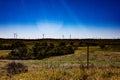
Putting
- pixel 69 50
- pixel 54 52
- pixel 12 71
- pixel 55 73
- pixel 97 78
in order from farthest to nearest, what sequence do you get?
pixel 69 50 → pixel 54 52 → pixel 12 71 → pixel 55 73 → pixel 97 78

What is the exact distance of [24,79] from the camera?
491 inches

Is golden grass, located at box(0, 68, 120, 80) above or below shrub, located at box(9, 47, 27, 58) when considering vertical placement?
above

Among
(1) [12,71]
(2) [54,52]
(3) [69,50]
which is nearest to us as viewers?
(1) [12,71]

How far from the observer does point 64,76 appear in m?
13.0

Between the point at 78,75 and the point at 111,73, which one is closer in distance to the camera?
the point at 78,75

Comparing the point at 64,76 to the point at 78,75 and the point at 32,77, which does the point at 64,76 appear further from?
the point at 32,77

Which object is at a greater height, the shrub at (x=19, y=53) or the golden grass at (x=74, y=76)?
the golden grass at (x=74, y=76)

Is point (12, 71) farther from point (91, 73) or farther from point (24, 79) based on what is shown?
point (91, 73)

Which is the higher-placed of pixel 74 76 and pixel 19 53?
pixel 74 76

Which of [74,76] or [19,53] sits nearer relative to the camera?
[74,76]

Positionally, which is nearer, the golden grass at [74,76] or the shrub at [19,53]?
the golden grass at [74,76]

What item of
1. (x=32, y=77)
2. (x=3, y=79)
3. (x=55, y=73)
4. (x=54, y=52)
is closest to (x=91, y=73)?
(x=55, y=73)

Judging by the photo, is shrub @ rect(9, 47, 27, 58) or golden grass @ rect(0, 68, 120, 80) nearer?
golden grass @ rect(0, 68, 120, 80)

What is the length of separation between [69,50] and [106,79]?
34.0 meters
